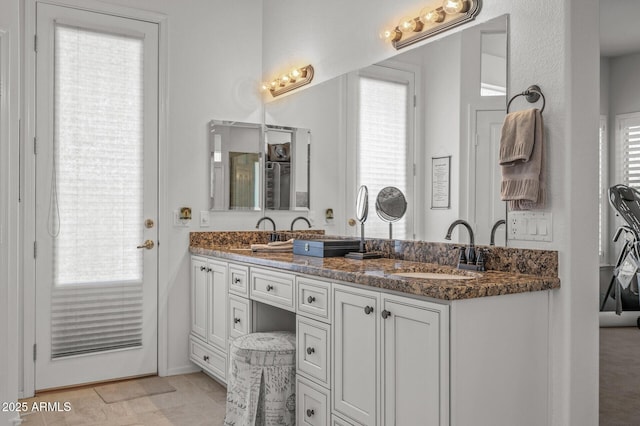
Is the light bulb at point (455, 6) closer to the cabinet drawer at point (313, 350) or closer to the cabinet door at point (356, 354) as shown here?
the cabinet door at point (356, 354)

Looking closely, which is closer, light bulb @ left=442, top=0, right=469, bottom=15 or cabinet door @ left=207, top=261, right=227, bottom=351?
light bulb @ left=442, top=0, right=469, bottom=15

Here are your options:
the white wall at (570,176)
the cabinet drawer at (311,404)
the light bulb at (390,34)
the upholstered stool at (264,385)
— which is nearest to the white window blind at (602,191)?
the white wall at (570,176)

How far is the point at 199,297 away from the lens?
365 cm

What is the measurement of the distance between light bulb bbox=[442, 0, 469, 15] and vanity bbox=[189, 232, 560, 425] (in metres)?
1.08

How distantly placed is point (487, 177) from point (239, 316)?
161cm

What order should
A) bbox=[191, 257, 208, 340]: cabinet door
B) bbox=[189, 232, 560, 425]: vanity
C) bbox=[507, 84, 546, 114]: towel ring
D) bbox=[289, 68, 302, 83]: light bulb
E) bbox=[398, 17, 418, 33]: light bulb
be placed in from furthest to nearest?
bbox=[289, 68, 302, 83]: light bulb, bbox=[191, 257, 208, 340]: cabinet door, bbox=[398, 17, 418, 33]: light bulb, bbox=[507, 84, 546, 114]: towel ring, bbox=[189, 232, 560, 425]: vanity

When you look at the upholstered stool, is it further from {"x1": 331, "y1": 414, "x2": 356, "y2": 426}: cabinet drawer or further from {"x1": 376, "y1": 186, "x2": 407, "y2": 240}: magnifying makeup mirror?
{"x1": 376, "y1": 186, "x2": 407, "y2": 240}: magnifying makeup mirror

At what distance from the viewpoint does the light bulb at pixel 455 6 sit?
243 cm

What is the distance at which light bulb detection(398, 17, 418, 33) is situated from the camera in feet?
8.84

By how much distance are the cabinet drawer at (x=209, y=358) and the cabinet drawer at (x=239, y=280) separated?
44 centimetres

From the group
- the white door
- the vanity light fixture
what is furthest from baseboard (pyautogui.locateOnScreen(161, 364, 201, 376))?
the white door

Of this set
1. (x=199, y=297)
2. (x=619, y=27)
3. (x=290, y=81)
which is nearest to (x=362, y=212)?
(x=290, y=81)

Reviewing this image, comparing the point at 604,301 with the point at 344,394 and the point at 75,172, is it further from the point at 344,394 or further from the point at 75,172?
the point at 75,172

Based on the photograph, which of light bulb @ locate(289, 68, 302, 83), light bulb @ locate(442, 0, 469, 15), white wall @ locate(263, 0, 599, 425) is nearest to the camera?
white wall @ locate(263, 0, 599, 425)
